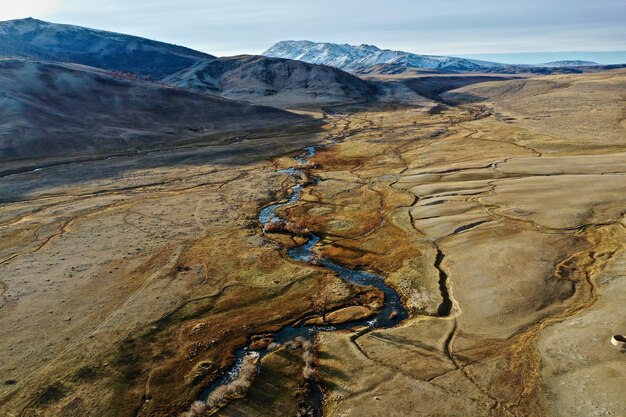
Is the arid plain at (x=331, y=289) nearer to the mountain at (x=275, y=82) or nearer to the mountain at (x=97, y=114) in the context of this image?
the mountain at (x=97, y=114)

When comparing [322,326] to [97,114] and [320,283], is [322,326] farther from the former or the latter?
[97,114]

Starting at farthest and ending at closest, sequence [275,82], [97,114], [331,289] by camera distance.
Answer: [275,82]
[97,114]
[331,289]

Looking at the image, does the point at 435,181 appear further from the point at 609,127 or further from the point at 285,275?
the point at 609,127

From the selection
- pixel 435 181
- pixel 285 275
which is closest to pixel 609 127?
pixel 435 181

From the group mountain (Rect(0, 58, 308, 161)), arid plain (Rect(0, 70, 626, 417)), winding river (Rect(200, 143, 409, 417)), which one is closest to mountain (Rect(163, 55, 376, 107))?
mountain (Rect(0, 58, 308, 161))

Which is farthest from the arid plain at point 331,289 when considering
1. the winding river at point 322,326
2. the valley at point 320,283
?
the winding river at point 322,326

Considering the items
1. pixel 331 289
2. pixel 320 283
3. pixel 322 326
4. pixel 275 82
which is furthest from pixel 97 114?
pixel 275 82
